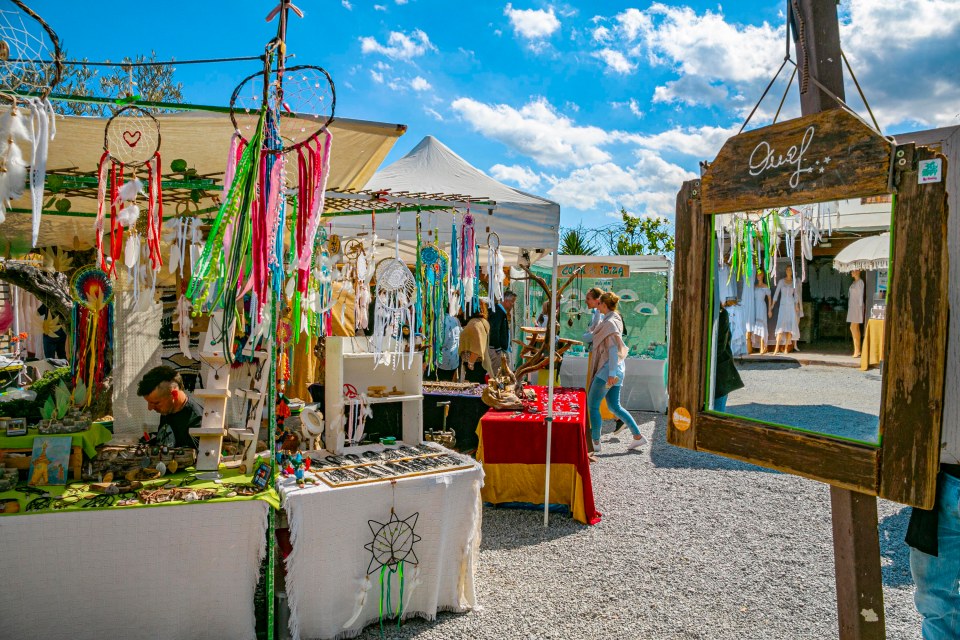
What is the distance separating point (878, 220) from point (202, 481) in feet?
9.18

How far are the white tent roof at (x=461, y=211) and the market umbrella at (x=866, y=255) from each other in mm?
2825

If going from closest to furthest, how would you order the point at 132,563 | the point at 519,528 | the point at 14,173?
the point at 14,173 → the point at 132,563 → the point at 519,528

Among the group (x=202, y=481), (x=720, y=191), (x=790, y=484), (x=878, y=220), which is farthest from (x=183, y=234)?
(x=790, y=484)

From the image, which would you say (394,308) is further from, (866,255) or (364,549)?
(866,255)

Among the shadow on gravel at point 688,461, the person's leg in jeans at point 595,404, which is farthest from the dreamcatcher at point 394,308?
the shadow on gravel at point 688,461

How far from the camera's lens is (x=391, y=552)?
284 centimetres

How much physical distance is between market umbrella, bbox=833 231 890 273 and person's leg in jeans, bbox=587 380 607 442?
14.1ft

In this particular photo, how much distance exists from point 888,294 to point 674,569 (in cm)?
269

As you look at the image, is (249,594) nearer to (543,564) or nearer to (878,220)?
(543,564)

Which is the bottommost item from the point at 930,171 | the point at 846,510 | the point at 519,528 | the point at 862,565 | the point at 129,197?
the point at 519,528

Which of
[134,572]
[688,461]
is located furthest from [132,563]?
[688,461]

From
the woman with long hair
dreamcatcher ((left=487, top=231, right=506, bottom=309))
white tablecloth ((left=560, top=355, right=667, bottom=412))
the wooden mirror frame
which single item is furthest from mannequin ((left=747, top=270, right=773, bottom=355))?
white tablecloth ((left=560, top=355, right=667, bottom=412))

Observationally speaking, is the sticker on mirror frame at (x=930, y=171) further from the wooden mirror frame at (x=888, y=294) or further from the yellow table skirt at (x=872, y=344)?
the yellow table skirt at (x=872, y=344)

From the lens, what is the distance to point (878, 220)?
1391 mm
